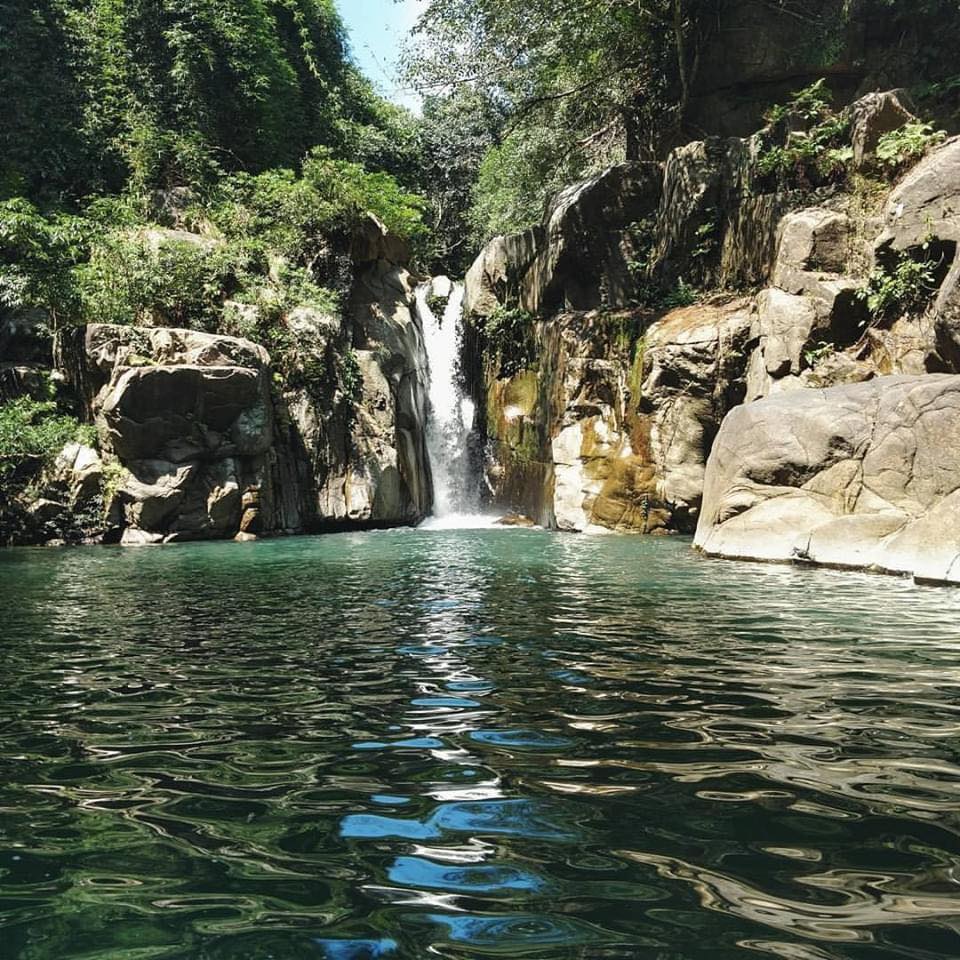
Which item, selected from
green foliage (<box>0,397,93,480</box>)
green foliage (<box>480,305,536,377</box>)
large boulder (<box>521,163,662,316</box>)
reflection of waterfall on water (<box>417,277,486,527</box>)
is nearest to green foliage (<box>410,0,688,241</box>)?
large boulder (<box>521,163,662,316</box>)

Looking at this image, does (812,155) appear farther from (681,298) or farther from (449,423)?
(449,423)

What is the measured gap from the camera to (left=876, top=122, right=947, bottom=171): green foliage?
16.5m

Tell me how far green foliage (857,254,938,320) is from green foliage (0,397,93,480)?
1686 centimetres

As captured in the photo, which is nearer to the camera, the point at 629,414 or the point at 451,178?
the point at 629,414

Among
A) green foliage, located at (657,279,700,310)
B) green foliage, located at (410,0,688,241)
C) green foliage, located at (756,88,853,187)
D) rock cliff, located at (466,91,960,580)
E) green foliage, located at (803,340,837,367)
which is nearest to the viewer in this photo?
rock cliff, located at (466,91,960,580)

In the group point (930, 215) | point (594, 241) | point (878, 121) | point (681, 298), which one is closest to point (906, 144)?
point (878, 121)

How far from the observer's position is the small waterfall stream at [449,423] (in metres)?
23.7

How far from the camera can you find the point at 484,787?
292 centimetres

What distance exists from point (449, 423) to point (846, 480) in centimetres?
1474

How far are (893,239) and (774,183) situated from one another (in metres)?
4.80

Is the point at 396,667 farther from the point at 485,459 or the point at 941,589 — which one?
the point at 485,459

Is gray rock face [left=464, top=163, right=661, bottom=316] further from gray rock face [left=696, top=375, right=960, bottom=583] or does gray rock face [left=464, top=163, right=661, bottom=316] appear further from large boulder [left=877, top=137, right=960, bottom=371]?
gray rock face [left=696, top=375, right=960, bottom=583]

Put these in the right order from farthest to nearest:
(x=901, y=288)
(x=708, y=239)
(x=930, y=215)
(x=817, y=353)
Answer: (x=708, y=239), (x=817, y=353), (x=901, y=288), (x=930, y=215)

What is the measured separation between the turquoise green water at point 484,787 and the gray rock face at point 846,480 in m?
3.23
